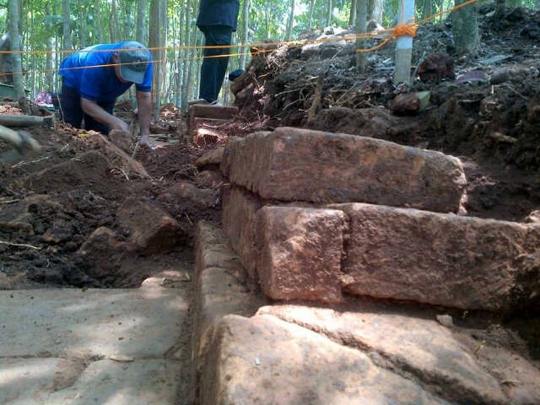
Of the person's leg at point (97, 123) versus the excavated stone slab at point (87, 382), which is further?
the person's leg at point (97, 123)

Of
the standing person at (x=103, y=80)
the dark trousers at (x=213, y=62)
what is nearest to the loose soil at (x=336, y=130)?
the standing person at (x=103, y=80)

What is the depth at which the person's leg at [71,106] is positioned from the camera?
5.65m

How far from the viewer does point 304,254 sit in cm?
147

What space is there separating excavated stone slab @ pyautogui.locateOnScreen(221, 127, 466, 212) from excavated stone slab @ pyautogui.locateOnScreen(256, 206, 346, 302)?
8.8 inches

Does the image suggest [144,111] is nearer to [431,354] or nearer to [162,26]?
[431,354]

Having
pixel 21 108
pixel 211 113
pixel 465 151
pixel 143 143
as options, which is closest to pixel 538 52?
pixel 465 151

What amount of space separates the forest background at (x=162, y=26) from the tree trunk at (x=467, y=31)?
0.03 meters

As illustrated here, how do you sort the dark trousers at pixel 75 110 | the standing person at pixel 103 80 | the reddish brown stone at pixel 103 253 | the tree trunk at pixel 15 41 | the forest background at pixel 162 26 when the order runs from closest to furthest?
the reddish brown stone at pixel 103 253, the standing person at pixel 103 80, the dark trousers at pixel 75 110, the tree trunk at pixel 15 41, the forest background at pixel 162 26

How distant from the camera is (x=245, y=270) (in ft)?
6.32

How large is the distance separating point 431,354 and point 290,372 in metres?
0.40

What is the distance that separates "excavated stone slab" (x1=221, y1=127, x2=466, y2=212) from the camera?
66.7 inches

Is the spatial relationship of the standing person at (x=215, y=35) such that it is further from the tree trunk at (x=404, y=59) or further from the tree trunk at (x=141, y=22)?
the tree trunk at (x=141, y=22)

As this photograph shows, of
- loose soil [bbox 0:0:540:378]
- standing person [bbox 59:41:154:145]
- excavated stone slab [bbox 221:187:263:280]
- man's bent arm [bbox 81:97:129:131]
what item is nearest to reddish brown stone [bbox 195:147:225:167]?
loose soil [bbox 0:0:540:378]

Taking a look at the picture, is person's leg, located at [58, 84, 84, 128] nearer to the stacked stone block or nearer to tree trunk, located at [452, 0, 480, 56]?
tree trunk, located at [452, 0, 480, 56]
